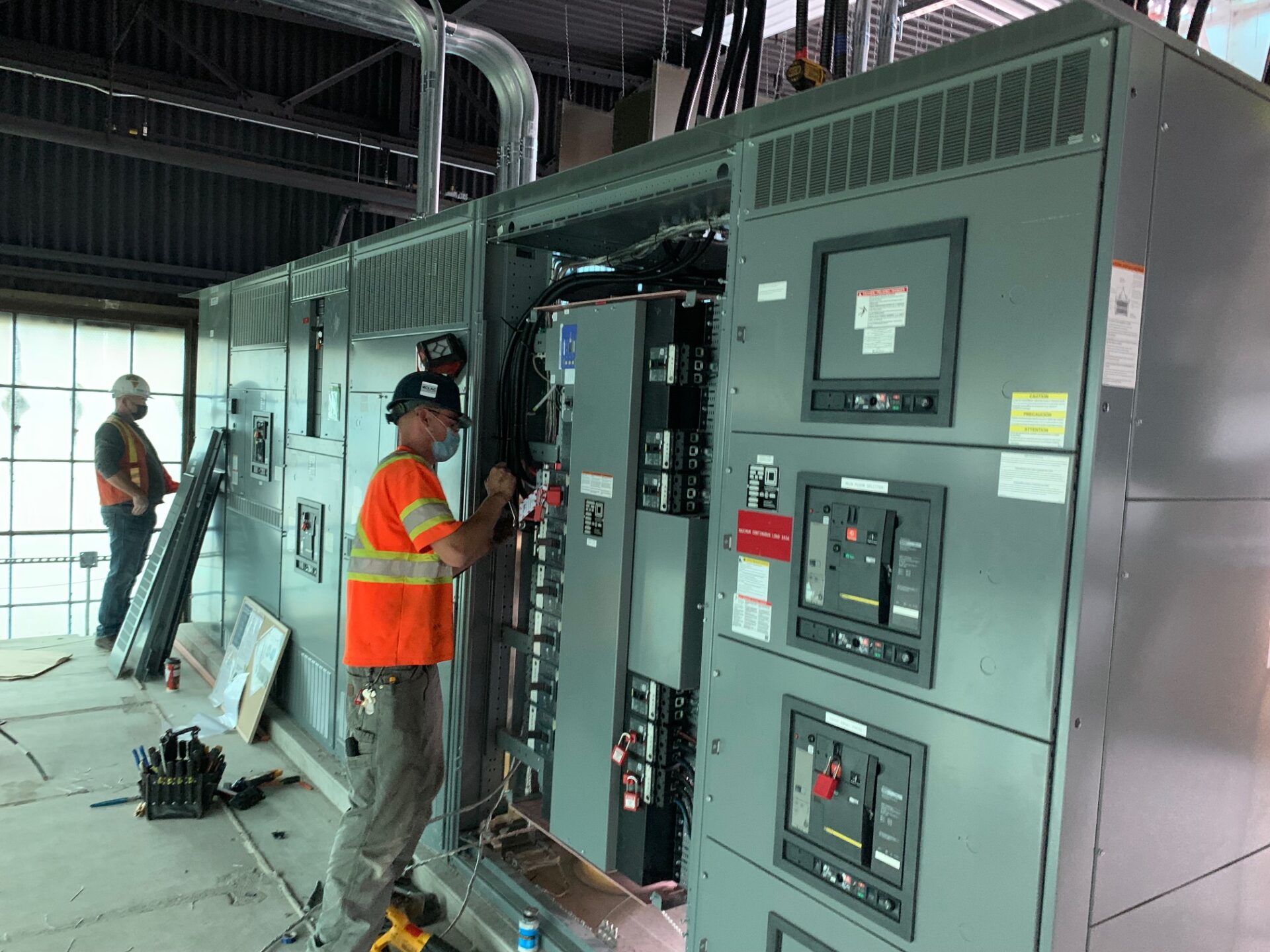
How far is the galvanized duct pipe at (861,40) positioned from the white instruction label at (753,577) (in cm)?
163

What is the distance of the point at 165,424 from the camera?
7.78m

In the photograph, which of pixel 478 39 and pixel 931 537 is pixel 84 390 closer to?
pixel 478 39

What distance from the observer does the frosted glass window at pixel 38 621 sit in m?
7.45

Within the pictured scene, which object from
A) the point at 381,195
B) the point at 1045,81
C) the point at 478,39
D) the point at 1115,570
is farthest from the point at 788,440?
the point at 381,195

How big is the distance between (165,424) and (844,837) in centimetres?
A: 736

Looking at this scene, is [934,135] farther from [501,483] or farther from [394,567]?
[394,567]

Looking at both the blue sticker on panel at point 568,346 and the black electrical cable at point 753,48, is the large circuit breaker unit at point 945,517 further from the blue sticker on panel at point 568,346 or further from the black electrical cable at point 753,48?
the black electrical cable at point 753,48

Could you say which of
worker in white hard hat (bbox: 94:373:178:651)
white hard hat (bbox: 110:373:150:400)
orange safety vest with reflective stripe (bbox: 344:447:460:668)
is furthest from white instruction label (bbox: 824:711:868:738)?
white hard hat (bbox: 110:373:150:400)

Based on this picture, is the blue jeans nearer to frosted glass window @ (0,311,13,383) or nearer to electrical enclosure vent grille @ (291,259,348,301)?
frosted glass window @ (0,311,13,383)

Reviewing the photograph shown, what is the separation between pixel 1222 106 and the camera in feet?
6.06

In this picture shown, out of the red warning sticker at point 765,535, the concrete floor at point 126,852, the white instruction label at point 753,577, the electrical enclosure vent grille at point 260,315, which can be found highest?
the electrical enclosure vent grille at point 260,315

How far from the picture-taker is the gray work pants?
3.07 m

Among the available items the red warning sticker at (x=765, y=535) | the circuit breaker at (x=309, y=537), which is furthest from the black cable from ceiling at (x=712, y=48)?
the circuit breaker at (x=309, y=537)

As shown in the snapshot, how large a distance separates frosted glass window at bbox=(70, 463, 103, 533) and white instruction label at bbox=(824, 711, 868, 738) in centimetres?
719
